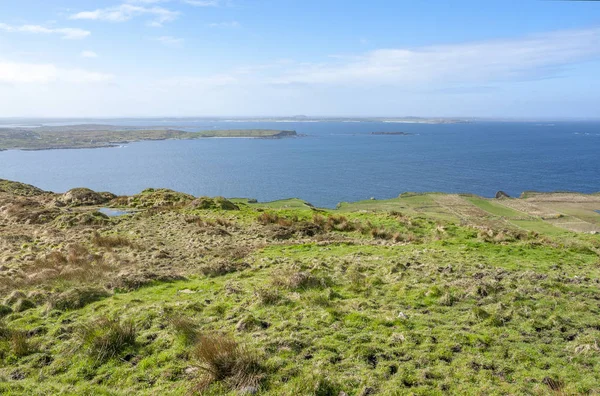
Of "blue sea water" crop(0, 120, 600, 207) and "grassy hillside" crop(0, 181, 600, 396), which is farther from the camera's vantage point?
"blue sea water" crop(0, 120, 600, 207)

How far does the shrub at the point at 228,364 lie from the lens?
830cm

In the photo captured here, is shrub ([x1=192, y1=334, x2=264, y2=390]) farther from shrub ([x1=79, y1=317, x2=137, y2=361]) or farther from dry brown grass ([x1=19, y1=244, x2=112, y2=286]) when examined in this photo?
dry brown grass ([x1=19, y1=244, x2=112, y2=286])

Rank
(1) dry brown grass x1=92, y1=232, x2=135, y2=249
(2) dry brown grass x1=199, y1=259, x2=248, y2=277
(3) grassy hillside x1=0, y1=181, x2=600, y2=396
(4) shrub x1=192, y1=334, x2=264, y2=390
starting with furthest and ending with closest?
1. (1) dry brown grass x1=92, y1=232, x2=135, y2=249
2. (2) dry brown grass x1=199, y1=259, x2=248, y2=277
3. (3) grassy hillside x1=0, y1=181, x2=600, y2=396
4. (4) shrub x1=192, y1=334, x2=264, y2=390

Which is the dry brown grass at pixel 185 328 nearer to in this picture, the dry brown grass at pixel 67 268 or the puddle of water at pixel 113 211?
the dry brown grass at pixel 67 268

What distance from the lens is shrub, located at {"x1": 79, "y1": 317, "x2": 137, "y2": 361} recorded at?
386 inches

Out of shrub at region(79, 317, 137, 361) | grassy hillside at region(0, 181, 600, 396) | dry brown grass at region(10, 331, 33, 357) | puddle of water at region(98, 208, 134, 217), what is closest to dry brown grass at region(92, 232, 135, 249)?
grassy hillside at region(0, 181, 600, 396)

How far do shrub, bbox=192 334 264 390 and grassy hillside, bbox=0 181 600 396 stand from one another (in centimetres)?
3

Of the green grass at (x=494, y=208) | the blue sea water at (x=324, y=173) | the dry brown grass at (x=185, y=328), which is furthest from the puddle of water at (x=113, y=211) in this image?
the green grass at (x=494, y=208)

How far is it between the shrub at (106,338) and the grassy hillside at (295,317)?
33 millimetres

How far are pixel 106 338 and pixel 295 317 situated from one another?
545cm

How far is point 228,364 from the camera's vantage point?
8.62 m

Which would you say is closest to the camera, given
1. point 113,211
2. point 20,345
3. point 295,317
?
point 20,345

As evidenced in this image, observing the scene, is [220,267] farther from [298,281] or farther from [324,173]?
[324,173]

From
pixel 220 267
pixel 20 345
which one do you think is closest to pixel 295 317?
pixel 220 267
